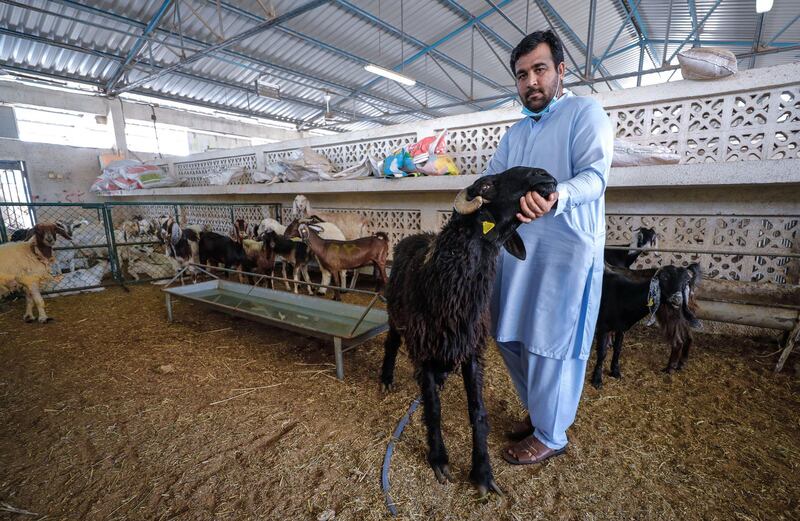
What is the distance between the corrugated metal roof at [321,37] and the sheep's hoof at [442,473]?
8.05 meters

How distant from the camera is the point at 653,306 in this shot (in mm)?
2602

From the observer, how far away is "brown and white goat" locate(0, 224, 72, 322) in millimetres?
4199

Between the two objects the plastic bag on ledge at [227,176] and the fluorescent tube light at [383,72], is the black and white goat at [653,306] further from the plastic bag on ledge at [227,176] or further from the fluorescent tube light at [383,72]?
the plastic bag on ledge at [227,176]

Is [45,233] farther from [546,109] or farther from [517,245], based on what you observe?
[546,109]

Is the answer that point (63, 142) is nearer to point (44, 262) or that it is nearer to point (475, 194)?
point (44, 262)

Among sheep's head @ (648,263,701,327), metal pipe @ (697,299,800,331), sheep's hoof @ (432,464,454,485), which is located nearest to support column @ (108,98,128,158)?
sheep's hoof @ (432,464,454,485)

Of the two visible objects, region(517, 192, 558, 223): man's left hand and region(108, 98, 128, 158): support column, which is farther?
region(108, 98, 128, 158): support column

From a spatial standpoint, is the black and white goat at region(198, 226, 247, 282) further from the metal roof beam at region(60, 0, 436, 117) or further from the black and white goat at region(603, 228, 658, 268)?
the black and white goat at region(603, 228, 658, 268)

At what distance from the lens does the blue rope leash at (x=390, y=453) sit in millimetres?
1690

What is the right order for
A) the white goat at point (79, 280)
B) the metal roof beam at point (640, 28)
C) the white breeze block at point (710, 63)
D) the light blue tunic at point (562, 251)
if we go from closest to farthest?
the light blue tunic at point (562, 251) → the white breeze block at point (710, 63) → the white goat at point (79, 280) → the metal roof beam at point (640, 28)

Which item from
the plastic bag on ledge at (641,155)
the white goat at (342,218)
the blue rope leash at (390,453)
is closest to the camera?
the blue rope leash at (390,453)

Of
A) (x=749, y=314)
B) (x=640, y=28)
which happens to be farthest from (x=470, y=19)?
(x=749, y=314)

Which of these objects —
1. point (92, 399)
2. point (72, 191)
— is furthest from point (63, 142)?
point (92, 399)

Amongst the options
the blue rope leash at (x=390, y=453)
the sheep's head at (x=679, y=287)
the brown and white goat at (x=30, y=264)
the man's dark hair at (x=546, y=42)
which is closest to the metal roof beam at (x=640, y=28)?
the sheep's head at (x=679, y=287)
